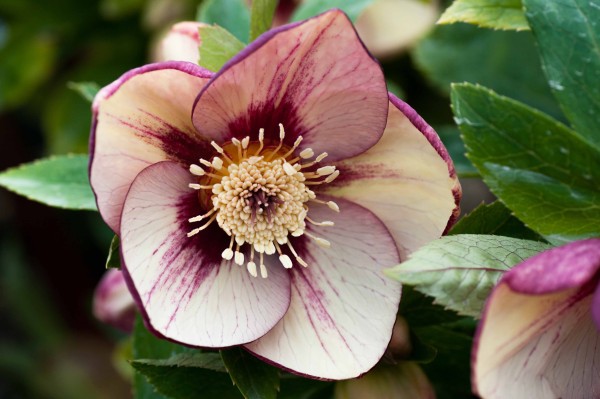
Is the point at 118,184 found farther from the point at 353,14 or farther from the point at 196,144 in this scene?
the point at 353,14

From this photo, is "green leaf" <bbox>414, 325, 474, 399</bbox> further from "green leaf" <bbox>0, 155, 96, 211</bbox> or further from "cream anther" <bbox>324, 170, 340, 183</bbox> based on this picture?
"green leaf" <bbox>0, 155, 96, 211</bbox>

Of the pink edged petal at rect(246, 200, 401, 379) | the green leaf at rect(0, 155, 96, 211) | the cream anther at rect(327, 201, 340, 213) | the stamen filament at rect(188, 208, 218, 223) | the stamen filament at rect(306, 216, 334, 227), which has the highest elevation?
the cream anther at rect(327, 201, 340, 213)

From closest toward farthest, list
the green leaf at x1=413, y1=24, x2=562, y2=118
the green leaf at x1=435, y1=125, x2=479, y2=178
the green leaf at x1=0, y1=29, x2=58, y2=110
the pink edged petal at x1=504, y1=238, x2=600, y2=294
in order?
1. the pink edged petal at x1=504, y1=238, x2=600, y2=294
2. the green leaf at x1=435, y1=125, x2=479, y2=178
3. the green leaf at x1=413, y1=24, x2=562, y2=118
4. the green leaf at x1=0, y1=29, x2=58, y2=110

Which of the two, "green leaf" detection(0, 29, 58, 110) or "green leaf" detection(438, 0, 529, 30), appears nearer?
"green leaf" detection(438, 0, 529, 30)

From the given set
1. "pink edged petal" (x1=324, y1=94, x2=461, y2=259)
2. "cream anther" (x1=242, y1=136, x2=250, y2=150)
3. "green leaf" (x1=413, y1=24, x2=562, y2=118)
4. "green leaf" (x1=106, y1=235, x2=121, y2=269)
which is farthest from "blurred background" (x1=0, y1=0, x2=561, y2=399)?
"green leaf" (x1=106, y1=235, x2=121, y2=269)

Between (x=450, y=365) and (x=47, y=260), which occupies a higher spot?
(x=450, y=365)

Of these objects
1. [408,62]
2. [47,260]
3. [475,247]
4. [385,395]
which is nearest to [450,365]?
[385,395]

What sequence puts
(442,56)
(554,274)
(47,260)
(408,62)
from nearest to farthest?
(554,274) < (442,56) < (408,62) < (47,260)

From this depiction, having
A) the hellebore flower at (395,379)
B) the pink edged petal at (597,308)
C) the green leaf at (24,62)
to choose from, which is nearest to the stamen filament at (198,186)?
the hellebore flower at (395,379)
